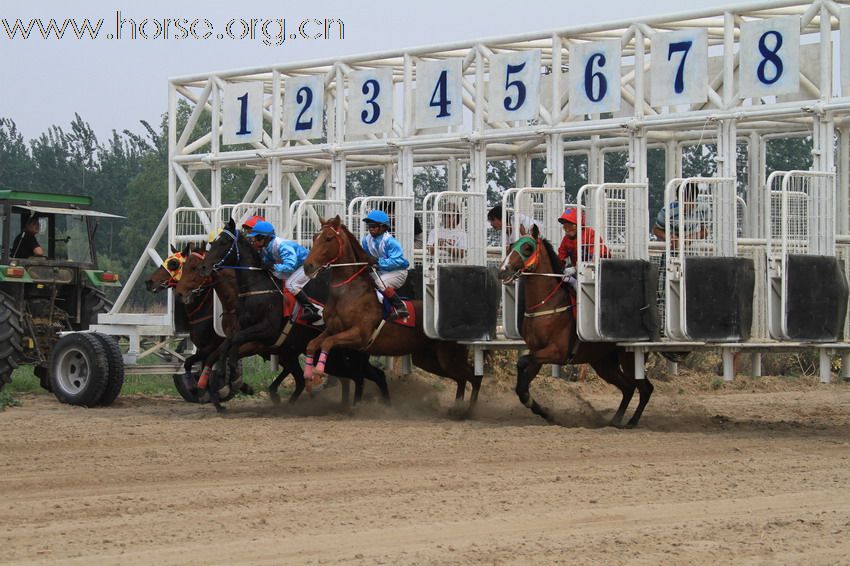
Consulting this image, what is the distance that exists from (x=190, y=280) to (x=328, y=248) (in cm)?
154

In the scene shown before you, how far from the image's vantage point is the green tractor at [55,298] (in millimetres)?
14727

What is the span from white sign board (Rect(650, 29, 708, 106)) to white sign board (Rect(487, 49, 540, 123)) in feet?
4.31

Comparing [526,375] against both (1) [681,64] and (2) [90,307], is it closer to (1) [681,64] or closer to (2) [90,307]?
(1) [681,64]

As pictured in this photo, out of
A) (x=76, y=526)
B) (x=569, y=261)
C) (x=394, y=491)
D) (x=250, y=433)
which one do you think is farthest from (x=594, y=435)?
(x=76, y=526)

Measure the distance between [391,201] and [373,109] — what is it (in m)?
1.09

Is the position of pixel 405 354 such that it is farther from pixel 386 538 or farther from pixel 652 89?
pixel 386 538

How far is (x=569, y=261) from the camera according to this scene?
12914mm

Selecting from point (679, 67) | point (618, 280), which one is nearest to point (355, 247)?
point (618, 280)

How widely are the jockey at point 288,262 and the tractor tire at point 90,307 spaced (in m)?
2.96

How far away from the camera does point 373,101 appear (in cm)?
1524

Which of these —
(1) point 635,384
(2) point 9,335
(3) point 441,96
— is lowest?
(1) point 635,384

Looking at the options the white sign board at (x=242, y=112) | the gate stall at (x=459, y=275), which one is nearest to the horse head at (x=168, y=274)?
the white sign board at (x=242, y=112)

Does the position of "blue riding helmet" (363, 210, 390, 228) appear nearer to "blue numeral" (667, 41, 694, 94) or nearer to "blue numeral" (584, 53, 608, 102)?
"blue numeral" (584, 53, 608, 102)

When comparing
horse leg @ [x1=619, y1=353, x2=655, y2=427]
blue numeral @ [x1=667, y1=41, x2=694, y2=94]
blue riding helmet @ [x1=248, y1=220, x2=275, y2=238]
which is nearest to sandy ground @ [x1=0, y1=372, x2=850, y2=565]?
horse leg @ [x1=619, y1=353, x2=655, y2=427]
